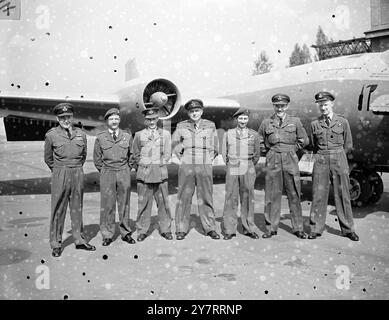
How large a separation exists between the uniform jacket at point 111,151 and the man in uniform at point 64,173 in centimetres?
32

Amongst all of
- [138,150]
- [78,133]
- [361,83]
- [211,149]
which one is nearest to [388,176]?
[361,83]

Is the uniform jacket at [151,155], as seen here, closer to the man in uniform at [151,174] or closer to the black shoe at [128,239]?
the man in uniform at [151,174]

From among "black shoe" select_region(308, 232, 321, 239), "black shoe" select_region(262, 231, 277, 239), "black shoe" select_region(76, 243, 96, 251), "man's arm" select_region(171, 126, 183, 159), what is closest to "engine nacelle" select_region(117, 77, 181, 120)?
"man's arm" select_region(171, 126, 183, 159)

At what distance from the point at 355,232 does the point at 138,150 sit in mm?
3400

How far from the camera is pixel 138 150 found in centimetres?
600

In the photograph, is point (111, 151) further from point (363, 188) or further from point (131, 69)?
point (131, 69)

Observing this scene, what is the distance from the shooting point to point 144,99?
1002 centimetres

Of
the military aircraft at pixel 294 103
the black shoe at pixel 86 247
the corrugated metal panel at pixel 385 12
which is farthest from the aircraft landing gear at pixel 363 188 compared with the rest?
the corrugated metal panel at pixel 385 12

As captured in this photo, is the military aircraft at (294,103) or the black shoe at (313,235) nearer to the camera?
the black shoe at (313,235)

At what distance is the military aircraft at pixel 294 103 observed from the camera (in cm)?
731

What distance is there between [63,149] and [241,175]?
2459mm

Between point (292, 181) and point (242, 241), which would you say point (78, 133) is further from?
point (292, 181)

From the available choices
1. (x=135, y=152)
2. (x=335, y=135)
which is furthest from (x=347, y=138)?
(x=135, y=152)
